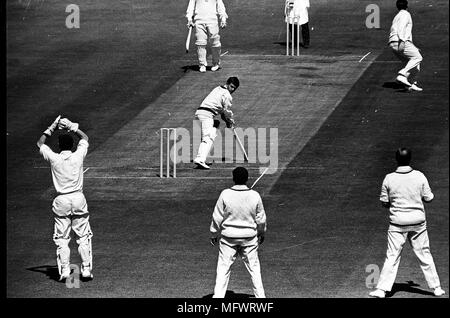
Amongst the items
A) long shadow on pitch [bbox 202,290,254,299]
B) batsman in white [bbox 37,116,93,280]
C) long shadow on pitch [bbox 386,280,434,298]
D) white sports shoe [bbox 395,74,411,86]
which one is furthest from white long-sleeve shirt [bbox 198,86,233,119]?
long shadow on pitch [bbox 386,280,434,298]

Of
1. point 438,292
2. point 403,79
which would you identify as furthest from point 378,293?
point 403,79

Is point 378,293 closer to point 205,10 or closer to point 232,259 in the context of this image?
point 232,259

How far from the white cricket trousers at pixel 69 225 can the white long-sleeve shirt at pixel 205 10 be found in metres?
11.5

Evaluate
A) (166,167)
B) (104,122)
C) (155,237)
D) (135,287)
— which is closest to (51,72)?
(104,122)

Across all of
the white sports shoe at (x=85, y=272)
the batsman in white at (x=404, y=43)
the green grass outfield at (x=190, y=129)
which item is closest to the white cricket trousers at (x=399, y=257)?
the green grass outfield at (x=190, y=129)

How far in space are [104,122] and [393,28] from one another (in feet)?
21.1

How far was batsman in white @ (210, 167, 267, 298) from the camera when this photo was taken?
23.2m

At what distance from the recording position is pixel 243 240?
23250 millimetres

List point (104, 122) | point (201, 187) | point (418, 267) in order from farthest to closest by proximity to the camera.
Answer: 1. point (104, 122)
2. point (201, 187)
3. point (418, 267)

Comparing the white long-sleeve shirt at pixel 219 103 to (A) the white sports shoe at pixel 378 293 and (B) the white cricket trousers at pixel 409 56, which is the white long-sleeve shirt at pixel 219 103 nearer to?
(B) the white cricket trousers at pixel 409 56

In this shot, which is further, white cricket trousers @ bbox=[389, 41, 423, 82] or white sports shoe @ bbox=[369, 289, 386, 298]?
white cricket trousers @ bbox=[389, 41, 423, 82]

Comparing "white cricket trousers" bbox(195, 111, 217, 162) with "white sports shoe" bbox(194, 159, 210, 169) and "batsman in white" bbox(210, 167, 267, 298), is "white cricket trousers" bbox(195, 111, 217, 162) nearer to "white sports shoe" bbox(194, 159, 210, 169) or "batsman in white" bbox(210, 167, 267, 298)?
"white sports shoe" bbox(194, 159, 210, 169)

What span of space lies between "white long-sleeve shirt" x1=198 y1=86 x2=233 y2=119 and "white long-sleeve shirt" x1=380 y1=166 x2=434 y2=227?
7.43m
